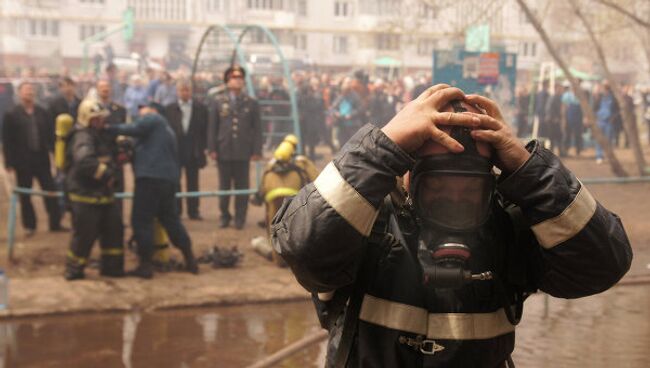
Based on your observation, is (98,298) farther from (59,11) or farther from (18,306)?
(59,11)

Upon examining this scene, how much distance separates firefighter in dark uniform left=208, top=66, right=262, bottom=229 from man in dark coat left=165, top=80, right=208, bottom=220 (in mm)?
614

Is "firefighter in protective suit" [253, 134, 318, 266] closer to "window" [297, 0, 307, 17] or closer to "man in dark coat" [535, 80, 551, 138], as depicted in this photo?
"man in dark coat" [535, 80, 551, 138]

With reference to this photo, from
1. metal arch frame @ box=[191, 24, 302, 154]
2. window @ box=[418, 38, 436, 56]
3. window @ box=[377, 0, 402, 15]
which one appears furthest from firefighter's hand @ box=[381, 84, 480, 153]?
window @ box=[377, 0, 402, 15]

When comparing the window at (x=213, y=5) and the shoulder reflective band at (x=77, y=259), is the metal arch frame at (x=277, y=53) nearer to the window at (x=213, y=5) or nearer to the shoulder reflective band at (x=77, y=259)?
the shoulder reflective band at (x=77, y=259)

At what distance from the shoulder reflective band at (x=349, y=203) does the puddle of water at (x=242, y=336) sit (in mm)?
4218

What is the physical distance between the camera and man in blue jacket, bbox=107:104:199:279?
9.20m

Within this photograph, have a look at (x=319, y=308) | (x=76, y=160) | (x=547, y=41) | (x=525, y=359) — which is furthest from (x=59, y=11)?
(x=319, y=308)

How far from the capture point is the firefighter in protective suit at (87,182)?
342 inches

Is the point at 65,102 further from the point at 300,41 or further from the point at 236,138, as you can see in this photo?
the point at 300,41

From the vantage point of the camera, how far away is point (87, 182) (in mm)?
8758

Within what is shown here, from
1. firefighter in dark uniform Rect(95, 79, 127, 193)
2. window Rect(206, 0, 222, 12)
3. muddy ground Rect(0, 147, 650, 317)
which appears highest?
window Rect(206, 0, 222, 12)

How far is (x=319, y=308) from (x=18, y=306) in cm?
→ 610

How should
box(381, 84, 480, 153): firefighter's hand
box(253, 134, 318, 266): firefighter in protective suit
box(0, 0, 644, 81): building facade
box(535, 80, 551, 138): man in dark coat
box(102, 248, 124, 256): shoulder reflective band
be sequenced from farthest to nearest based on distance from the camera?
box(535, 80, 551, 138): man in dark coat → box(0, 0, 644, 81): building facade → box(253, 134, 318, 266): firefighter in protective suit → box(102, 248, 124, 256): shoulder reflective band → box(381, 84, 480, 153): firefighter's hand

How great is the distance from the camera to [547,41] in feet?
50.5
